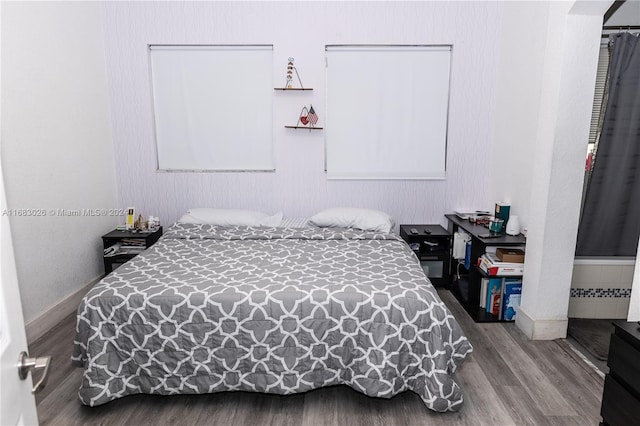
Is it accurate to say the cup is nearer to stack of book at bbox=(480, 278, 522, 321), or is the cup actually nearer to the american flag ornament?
stack of book at bbox=(480, 278, 522, 321)

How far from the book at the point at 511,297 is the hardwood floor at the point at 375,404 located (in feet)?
1.82

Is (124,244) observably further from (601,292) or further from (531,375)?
(601,292)

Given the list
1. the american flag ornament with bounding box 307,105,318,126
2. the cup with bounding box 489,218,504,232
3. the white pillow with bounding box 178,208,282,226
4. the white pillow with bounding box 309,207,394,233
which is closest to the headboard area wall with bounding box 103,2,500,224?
the american flag ornament with bounding box 307,105,318,126

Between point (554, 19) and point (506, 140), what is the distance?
3.74ft

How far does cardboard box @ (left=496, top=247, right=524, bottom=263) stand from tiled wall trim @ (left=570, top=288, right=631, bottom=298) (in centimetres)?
45

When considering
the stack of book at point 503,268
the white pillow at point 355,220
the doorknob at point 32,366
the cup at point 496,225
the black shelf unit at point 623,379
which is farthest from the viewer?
the white pillow at point 355,220

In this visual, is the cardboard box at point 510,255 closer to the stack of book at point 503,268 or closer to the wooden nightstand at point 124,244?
the stack of book at point 503,268

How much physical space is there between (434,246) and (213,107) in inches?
90.8

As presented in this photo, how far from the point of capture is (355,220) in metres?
3.55

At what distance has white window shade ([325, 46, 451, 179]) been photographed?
3822 millimetres

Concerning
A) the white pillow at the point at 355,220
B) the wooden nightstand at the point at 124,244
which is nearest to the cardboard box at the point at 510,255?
the white pillow at the point at 355,220

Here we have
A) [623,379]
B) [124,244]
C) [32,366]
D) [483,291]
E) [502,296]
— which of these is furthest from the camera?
[124,244]

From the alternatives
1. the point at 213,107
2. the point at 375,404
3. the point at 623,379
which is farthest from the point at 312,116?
the point at 623,379

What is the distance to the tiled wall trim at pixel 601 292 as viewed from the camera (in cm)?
316
